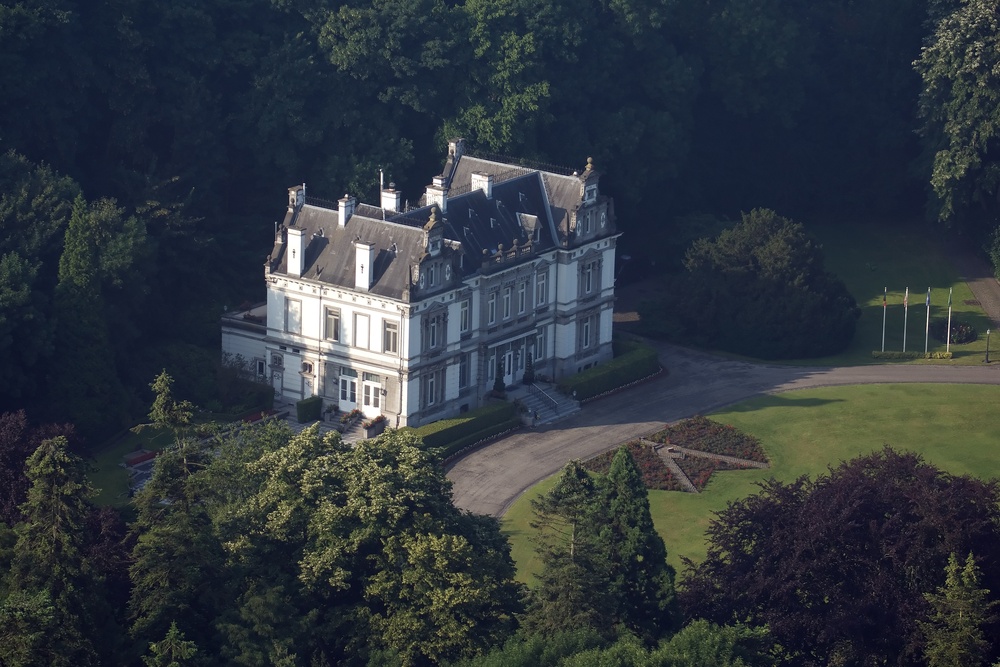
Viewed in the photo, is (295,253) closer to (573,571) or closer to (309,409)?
(309,409)

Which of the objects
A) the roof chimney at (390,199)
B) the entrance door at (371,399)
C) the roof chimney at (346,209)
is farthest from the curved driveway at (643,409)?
the roof chimney at (346,209)

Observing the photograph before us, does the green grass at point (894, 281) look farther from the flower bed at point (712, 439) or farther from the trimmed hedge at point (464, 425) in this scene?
the trimmed hedge at point (464, 425)

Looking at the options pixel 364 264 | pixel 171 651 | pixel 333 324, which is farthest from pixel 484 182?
pixel 171 651

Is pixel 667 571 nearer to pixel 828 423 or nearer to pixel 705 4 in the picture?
pixel 828 423

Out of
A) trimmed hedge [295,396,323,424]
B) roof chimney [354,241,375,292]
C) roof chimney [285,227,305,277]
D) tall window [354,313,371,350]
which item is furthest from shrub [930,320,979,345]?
roof chimney [285,227,305,277]

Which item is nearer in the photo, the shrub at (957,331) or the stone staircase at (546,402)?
the stone staircase at (546,402)
